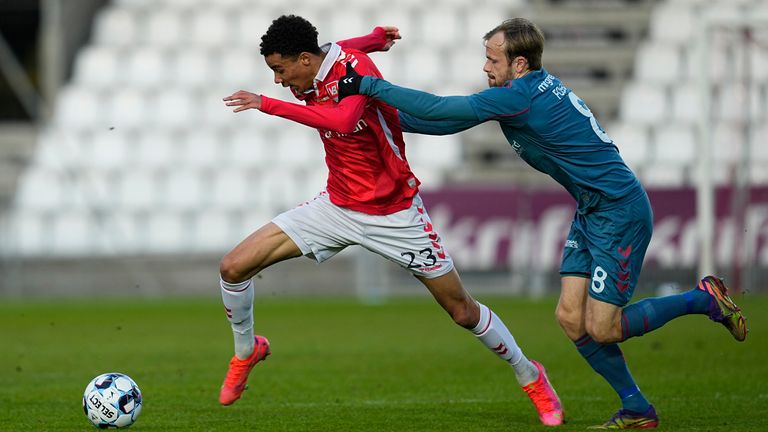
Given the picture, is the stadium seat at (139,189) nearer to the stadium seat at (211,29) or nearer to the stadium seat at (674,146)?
the stadium seat at (211,29)

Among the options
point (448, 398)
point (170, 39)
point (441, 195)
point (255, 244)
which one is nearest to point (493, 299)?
point (441, 195)

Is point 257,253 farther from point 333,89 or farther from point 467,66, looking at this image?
point 467,66

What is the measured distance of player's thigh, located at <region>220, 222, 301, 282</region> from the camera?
767 cm

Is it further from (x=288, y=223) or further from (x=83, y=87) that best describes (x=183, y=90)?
(x=288, y=223)

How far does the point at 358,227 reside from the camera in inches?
309

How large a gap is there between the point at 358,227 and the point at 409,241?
1.10ft

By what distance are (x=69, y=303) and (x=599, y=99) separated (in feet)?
34.6

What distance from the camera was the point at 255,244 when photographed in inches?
303

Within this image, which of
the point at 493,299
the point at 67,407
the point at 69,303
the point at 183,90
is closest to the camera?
the point at 67,407

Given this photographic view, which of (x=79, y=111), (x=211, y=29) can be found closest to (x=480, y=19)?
(x=211, y=29)

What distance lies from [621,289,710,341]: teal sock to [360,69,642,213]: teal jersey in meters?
0.65

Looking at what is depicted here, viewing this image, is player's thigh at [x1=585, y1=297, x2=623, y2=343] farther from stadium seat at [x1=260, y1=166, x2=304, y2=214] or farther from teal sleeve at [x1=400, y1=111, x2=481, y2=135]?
stadium seat at [x1=260, y1=166, x2=304, y2=214]

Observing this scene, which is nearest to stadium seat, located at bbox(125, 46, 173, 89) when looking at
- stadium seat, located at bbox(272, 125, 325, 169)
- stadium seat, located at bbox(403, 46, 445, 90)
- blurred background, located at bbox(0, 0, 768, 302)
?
blurred background, located at bbox(0, 0, 768, 302)

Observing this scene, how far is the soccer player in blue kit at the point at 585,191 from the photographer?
6.99m
